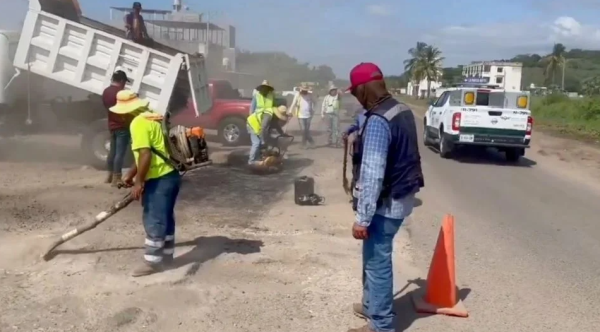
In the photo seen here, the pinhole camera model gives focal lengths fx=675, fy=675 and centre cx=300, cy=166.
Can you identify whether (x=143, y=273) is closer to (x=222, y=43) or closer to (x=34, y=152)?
(x=34, y=152)

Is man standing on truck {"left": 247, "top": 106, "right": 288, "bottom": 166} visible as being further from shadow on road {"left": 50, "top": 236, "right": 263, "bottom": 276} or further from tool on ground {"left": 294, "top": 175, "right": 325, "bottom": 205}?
shadow on road {"left": 50, "top": 236, "right": 263, "bottom": 276}

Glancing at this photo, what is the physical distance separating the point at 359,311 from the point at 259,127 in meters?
7.54

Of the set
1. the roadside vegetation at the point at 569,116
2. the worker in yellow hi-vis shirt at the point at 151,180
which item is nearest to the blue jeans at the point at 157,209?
the worker in yellow hi-vis shirt at the point at 151,180

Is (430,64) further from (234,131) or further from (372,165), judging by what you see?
(372,165)

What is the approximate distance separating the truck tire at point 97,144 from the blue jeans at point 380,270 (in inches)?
317

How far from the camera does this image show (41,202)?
28.6 ft

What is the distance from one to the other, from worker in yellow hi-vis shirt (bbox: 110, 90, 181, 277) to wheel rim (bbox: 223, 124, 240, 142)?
11.6 metres

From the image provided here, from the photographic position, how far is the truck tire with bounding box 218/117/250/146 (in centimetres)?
1783

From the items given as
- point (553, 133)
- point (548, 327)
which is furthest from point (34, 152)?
point (553, 133)

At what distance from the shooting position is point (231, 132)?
58.6 ft

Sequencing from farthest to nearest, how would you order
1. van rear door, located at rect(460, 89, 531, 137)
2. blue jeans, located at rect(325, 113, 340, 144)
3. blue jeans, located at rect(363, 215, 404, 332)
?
blue jeans, located at rect(325, 113, 340, 144), van rear door, located at rect(460, 89, 531, 137), blue jeans, located at rect(363, 215, 404, 332)

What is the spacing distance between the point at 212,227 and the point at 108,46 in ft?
16.0

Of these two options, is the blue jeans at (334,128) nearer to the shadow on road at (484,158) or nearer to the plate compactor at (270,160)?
the shadow on road at (484,158)

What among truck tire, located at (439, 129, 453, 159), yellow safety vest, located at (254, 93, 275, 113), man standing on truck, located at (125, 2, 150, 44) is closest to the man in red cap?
man standing on truck, located at (125, 2, 150, 44)
